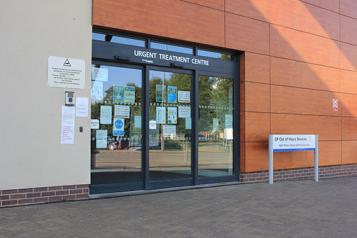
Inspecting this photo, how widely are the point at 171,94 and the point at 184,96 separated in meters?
0.39

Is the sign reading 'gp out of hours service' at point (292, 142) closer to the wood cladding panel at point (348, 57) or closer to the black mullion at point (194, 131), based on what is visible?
the black mullion at point (194, 131)

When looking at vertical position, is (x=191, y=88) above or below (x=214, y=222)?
above

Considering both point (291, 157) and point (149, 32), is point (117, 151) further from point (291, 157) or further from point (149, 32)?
point (291, 157)

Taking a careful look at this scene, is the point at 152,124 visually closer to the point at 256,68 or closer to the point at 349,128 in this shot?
the point at 256,68

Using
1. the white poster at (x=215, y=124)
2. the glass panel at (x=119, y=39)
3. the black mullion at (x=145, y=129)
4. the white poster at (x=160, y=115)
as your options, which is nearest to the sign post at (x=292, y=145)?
the white poster at (x=215, y=124)

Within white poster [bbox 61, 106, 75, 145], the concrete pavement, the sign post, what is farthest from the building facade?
the concrete pavement

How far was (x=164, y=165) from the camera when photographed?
10.4 metres

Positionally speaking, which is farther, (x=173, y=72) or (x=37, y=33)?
(x=173, y=72)

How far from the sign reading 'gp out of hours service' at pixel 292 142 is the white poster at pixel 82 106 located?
15.9 ft

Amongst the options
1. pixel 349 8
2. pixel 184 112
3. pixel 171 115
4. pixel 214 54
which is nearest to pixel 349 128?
pixel 349 8

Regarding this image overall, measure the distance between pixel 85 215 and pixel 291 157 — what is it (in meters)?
6.93

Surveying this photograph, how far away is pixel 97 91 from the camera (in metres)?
A: 9.35

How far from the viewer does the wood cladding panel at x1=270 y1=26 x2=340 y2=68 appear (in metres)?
12.5

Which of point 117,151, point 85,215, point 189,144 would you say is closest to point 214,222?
point 85,215
